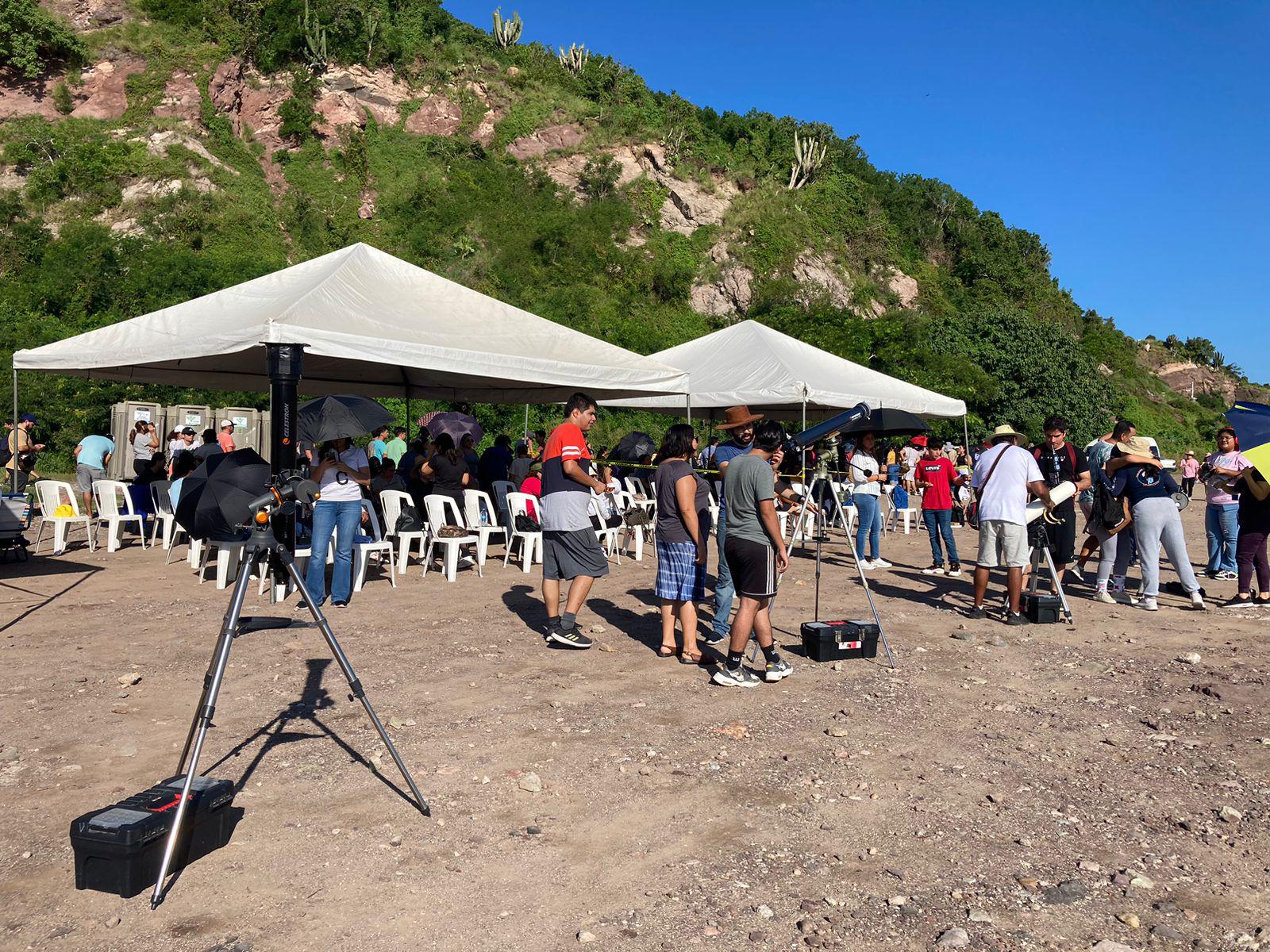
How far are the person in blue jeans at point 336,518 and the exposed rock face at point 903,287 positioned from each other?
4237cm

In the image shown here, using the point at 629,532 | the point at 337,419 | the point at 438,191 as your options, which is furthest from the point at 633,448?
the point at 438,191

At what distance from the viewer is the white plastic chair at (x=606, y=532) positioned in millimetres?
10383

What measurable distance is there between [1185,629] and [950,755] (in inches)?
165

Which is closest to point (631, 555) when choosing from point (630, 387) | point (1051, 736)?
point (630, 387)

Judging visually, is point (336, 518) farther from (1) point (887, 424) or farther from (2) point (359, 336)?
(1) point (887, 424)

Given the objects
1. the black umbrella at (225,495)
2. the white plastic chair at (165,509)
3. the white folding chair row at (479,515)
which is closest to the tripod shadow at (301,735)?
the black umbrella at (225,495)

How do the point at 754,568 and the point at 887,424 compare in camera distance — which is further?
the point at 887,424

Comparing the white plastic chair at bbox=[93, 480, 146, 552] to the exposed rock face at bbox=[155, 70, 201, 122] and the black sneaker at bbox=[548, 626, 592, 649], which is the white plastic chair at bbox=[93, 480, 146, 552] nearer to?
the black sneaker at bbox=[548, 626, 592, 649]

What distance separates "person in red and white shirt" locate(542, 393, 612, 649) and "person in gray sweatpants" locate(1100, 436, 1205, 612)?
504 centimetres

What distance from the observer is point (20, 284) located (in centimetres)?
2645

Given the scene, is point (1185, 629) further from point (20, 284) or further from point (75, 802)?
point (20, 284)

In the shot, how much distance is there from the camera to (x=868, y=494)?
34.9 feet

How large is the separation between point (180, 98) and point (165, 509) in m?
29.2

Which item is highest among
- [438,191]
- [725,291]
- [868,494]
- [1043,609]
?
[438,191]
